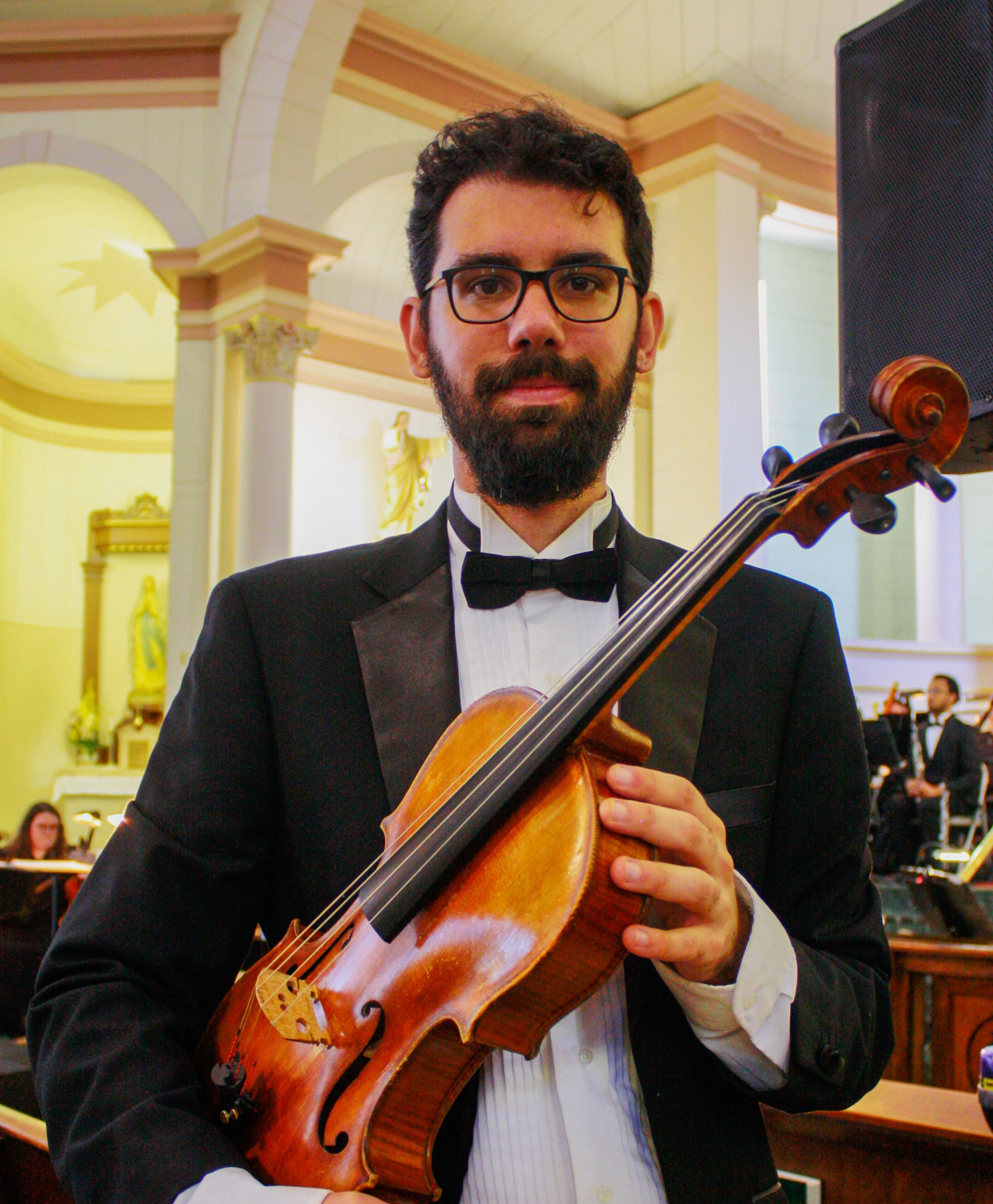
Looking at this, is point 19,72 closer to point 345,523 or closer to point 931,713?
point 345,523

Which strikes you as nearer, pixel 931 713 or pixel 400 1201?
pixel 400 1201

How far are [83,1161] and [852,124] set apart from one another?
199 cm

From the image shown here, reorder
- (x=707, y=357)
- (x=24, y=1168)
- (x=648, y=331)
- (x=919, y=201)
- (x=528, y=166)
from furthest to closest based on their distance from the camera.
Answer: (x=707, y=357)
(x=24, y=1168)
(x=919, y=201)
(x=648, y=331)
(x=528, y=166)

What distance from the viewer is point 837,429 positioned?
1130 millimetres

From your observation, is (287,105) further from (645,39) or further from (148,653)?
(148,653)

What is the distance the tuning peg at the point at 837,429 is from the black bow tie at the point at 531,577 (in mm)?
364

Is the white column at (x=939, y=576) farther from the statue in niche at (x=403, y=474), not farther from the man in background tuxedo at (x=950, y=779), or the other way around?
the statue in niche at (x=403, y=474)

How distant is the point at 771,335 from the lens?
11680 millimetres

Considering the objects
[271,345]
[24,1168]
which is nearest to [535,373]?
[24,1168]

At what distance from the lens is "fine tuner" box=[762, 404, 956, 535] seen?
1.07m

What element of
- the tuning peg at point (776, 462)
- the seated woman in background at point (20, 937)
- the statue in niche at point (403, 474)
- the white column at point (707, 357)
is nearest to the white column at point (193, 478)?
the statue in niche at point (403, 474)

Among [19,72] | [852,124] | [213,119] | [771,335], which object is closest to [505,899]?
[852,124]

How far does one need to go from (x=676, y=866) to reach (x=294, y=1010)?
39 cm

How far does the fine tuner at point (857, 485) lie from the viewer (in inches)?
42.1
